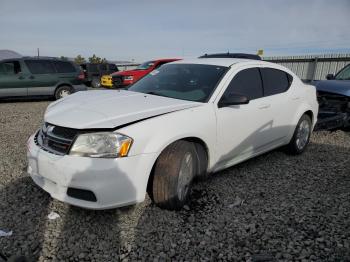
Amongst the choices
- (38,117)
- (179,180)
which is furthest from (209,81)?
(38,117)

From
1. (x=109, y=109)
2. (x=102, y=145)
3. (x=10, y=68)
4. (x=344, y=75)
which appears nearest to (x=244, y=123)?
(x=109, y=109)

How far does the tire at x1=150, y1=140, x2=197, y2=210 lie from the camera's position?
9.53 ft

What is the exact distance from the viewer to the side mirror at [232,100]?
3.40m

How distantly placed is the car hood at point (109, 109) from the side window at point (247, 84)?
2.32 feet

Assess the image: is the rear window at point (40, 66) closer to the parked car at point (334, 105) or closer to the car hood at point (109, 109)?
the car hood at point (109, 109)

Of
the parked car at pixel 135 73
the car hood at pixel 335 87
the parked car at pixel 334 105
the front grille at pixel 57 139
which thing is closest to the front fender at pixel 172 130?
the front grille at pixel 57 139

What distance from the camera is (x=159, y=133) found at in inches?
110

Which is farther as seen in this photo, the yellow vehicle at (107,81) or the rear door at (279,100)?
the yellow vehicle at (107,81)

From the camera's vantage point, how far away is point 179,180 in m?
3.04

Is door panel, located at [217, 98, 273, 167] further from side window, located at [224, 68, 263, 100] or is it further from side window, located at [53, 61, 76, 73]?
side window, located at [53, 61, 76, 73]

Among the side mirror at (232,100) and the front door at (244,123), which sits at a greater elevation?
the side mirror at (232,100)

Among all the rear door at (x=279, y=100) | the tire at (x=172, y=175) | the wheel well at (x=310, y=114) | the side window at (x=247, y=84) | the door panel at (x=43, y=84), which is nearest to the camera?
the tire at (x=172, y=175)

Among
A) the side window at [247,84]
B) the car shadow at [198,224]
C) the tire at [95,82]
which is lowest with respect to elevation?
the tire at [95,82]

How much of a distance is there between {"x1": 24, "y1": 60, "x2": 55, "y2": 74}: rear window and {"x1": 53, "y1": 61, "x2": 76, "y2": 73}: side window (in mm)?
186
